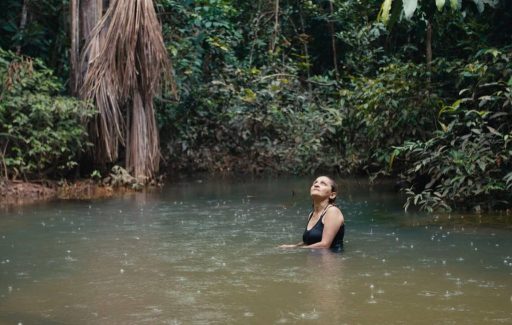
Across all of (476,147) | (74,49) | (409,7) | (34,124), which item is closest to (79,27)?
(74,49)

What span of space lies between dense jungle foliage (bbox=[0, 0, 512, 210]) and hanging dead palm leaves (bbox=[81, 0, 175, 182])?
1.91 feet

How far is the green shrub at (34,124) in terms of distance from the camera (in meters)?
13.8

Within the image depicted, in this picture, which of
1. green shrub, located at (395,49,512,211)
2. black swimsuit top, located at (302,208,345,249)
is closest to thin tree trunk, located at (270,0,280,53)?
green shrub, located at (395,49,512,211)

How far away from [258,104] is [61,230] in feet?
29.2

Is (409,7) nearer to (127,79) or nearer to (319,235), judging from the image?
(319,235)

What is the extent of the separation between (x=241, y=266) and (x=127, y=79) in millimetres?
7197

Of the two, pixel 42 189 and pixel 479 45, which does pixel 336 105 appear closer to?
pixel 479 45

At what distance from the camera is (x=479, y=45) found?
12.9 metres

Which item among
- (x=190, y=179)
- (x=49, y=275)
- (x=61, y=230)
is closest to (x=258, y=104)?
(x=190, y=179)

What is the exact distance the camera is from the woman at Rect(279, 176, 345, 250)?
9109 mm

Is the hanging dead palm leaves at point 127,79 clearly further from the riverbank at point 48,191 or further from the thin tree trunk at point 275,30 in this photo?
the thin tree trunk at point 275,30

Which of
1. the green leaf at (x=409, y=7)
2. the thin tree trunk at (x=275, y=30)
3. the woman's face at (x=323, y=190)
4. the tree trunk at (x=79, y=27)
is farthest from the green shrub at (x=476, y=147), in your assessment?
the thin tree trunk at (x=275, y=30)

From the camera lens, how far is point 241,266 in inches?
327

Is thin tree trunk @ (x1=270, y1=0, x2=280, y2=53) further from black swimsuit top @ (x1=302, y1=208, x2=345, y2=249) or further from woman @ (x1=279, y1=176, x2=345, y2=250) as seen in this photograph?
black swimsuit top @ (x1=302, y1=208, x2=345, y2=249)
